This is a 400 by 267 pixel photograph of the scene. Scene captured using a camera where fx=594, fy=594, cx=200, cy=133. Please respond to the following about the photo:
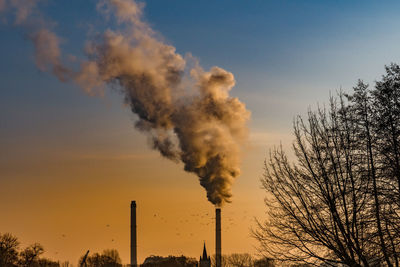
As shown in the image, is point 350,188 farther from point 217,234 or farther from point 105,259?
point 105,259

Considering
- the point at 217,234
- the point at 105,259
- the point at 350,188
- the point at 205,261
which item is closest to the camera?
the point at 350,188

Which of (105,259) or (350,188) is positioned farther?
(105,259)

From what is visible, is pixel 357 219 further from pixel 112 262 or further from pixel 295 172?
pixel 112 262

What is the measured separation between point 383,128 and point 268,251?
5.43 metres

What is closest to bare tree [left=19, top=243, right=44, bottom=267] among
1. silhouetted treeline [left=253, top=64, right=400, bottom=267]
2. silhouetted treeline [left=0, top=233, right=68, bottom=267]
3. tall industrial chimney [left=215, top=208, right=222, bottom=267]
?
silhouetted treeline [left=0, top=233, right=68, bottom=267]

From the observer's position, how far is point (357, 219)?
1814 centimetres

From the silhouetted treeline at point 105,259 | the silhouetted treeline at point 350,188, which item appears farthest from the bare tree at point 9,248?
the silhouetted treeline at point 350,188

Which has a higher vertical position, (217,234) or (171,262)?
(217,234)

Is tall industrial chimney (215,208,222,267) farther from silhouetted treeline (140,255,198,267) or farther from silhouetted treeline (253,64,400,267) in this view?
silhouetted treeline (253,64,400,267)

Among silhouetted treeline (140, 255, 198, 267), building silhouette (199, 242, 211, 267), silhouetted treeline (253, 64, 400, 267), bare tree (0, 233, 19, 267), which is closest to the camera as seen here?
silhouetted treeline (253, 64, 400, 267)

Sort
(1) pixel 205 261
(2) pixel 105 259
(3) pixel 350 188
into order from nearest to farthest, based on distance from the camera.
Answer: (3) pixel 350 188
(1) pixel 205 261
(2) pixel 105 259

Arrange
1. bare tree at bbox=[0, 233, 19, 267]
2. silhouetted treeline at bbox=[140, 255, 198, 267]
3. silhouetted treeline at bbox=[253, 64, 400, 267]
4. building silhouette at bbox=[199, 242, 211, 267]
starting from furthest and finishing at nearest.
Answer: silhouetted treeline at bbox=[140, 255, 198, 267], building silhouette at bbox=[199, 242, 211, 267], bare tree at bbox=[0, 233, 19, 267], silhouetted treeline at bbox=[253, 64, 400, 267]

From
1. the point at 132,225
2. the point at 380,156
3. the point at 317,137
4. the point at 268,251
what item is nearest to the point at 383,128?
the point at 380,156

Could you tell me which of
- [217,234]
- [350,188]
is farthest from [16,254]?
[350,188]
